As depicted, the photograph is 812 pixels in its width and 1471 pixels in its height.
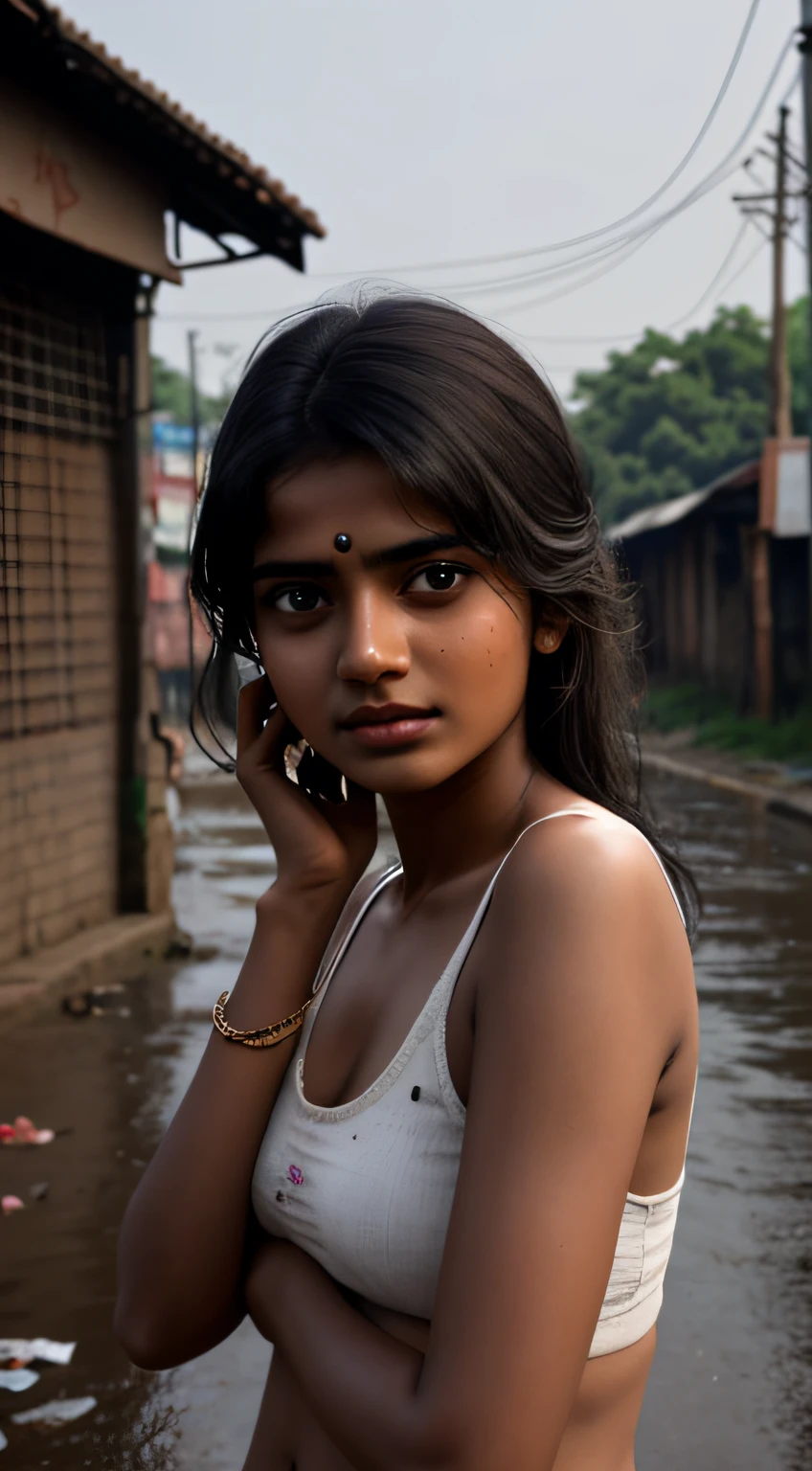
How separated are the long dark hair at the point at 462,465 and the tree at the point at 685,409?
4110 cm

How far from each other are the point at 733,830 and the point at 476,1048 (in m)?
12.1

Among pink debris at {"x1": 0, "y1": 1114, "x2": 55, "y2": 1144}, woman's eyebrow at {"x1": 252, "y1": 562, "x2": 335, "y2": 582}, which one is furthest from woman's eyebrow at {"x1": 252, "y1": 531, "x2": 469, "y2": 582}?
pink debris at {"x1": 0, "y1": 1114, "x2": 55, "y2": 1144}

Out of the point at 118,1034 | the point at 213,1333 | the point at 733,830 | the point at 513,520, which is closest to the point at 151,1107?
the point at 118,1034

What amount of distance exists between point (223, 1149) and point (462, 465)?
74 centimetres

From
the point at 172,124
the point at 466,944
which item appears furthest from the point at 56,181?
the point at 466,944

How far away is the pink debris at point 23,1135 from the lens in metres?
5.35

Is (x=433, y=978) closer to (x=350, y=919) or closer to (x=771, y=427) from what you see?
(x=350, y=919)

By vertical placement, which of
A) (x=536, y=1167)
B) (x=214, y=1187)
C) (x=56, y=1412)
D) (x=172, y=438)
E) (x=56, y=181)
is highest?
(x=172, y=438)

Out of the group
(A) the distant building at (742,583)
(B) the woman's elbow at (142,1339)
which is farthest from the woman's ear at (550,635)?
(A) the distant building at (742,583)

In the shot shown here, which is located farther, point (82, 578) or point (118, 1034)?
point (82, 578)

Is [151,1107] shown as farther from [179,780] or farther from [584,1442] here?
[179,780]

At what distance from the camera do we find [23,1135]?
5379 millimetres

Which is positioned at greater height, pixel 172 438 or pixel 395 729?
pixel 172 438

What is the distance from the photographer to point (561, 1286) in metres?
1.28
